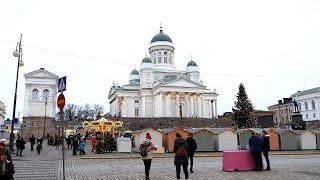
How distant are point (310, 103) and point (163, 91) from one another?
149ft

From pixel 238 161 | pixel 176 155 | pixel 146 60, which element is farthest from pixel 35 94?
pixel 176 155

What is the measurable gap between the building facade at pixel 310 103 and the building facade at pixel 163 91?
2617 cm

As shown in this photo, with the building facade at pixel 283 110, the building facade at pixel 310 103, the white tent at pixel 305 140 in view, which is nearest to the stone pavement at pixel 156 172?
the white tent at pixel 305 140

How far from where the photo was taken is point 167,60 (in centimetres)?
9812

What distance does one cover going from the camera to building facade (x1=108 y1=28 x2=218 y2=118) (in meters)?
87.7

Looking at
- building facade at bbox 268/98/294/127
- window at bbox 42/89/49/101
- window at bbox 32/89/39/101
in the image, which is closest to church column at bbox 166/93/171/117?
window at bbox 42/89/49/101

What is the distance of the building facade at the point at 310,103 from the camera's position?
96.1 metres

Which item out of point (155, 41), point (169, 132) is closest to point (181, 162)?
point (169, 132)

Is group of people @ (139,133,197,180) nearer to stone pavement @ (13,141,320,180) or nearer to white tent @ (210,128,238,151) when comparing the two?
stone pavement @ (13,141,320,180)

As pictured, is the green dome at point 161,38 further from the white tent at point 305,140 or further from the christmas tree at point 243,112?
the white tent at point 305,140

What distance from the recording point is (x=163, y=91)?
85812mm

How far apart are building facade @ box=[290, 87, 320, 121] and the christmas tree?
5018cm

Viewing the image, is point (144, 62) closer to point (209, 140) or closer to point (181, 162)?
point (209, 140)

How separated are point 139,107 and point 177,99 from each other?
1150 centimetres
